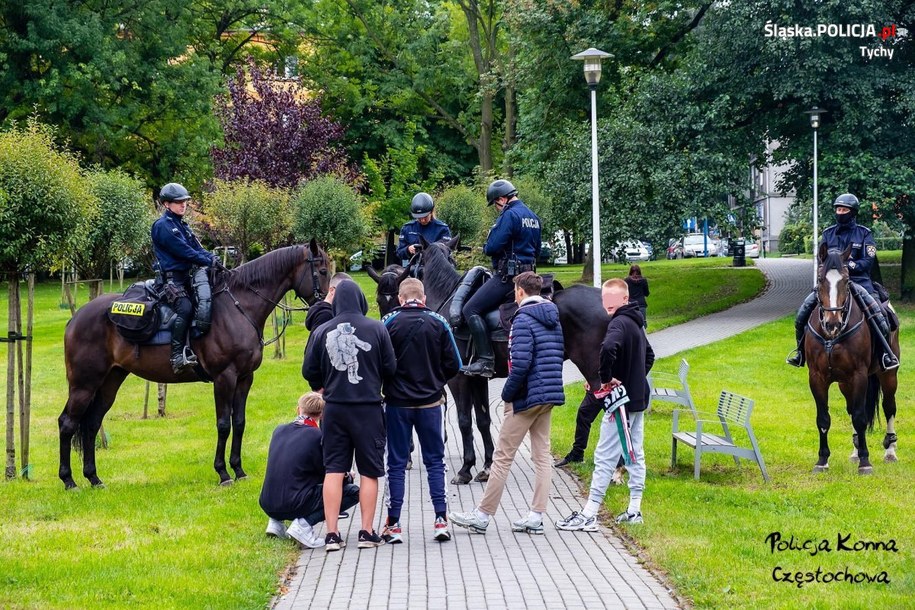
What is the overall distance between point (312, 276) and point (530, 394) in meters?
4.19

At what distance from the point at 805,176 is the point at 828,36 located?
4.86 m

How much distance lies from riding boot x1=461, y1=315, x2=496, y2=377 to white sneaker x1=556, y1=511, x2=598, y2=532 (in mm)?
2395

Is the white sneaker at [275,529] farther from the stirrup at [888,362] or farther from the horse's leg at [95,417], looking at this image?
the stirrup at [888,362]

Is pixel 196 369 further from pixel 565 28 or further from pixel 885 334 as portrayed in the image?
pixel 565 28

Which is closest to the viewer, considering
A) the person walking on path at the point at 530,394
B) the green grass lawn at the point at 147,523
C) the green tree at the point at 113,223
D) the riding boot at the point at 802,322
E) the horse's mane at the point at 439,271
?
the green grass lawn at the point at 147,523

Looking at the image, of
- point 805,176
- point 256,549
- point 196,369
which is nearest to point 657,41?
point 805,176

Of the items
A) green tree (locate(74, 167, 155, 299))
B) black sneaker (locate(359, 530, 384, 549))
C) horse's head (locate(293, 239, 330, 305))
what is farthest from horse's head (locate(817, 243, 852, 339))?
green tree (locate(74, 167, 155, 299))

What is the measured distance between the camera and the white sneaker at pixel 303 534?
9156mm

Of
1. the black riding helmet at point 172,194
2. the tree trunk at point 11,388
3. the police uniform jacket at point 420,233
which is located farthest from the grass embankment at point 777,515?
the tree trunk at point 11,388

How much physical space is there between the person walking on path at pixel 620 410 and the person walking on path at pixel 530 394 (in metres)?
0.44

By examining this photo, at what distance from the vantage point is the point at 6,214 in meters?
11.9

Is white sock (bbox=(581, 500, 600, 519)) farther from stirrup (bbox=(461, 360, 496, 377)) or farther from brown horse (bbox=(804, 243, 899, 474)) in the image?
brown horse (bbox=(804, 243, 899, 474))

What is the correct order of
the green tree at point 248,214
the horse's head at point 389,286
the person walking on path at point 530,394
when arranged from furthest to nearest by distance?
the green tree at point 248,214 < the horse's head at point 389,286 < the person walking on path at point 530,394

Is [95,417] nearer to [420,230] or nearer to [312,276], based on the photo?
[312,276]
